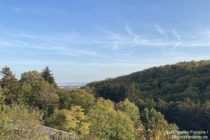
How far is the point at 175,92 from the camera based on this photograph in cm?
14150

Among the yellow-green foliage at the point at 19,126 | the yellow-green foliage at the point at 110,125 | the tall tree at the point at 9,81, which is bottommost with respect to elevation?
the yellow-green foliage at the point at 110,125

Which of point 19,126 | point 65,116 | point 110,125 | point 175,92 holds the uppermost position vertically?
point 175,92

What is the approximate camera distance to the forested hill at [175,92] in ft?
323

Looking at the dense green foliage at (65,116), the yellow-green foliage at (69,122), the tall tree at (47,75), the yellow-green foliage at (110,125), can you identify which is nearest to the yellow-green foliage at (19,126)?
the dense green foliage at (65,116)

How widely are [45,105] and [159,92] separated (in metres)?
77.0

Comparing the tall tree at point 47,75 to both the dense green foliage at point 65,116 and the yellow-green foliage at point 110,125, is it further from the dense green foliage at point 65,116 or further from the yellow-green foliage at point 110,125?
the yellow-green foliage at point 110,125

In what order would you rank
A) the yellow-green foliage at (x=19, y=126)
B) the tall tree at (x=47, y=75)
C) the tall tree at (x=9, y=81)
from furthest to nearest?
the tall tree at (x=47, y=75), the tall tree at (x=9, y=81), the yellow-green foliage at (x=19, y=126)

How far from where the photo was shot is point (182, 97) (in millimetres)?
123938

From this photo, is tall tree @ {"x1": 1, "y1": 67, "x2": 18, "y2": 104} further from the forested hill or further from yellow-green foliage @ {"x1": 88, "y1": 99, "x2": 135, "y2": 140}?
the forested hill

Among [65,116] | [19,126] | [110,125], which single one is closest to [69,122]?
[65,116]

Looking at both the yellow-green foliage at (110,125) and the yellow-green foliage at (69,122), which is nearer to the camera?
the yellow-green foliage at (110,125)

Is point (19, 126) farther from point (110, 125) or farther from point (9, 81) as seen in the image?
point (9, 81)

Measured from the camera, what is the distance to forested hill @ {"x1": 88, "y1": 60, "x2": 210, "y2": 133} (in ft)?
323

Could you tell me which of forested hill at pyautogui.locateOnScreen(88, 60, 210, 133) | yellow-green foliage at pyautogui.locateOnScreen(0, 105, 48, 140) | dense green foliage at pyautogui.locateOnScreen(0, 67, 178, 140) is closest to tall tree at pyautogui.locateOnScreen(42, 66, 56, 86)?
dense green foliage at pyautogui.locateOnScreen(0, 67, 178, 140)
